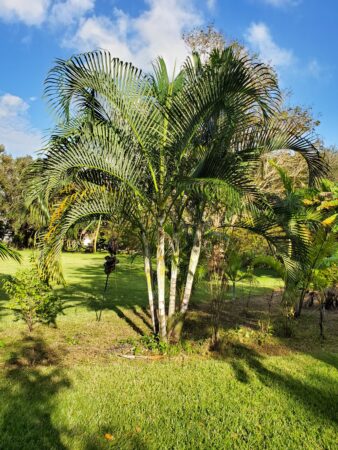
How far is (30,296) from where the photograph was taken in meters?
6.50

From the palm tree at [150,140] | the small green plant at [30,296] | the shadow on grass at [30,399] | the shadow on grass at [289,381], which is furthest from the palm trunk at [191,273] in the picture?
the small green plant at [30,296]

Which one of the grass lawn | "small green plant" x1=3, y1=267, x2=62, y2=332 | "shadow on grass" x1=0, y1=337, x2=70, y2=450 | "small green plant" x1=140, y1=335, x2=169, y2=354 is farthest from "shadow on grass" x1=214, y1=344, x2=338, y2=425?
"small green plant" x1=3, y1=267, x2=62, y2=332

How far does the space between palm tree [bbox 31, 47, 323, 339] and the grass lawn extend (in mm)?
1215

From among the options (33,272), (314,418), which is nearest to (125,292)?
(33,272)

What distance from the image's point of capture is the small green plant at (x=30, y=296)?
21.0ft

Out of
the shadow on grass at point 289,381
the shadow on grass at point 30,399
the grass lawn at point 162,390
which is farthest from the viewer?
the shadow on grass at point 289,381

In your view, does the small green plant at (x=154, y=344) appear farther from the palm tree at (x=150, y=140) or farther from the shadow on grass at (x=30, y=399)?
the shadow on grass at (x=30, y=399)

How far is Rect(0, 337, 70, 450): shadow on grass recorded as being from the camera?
3.11 meters

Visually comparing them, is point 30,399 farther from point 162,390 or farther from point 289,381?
point 289,381

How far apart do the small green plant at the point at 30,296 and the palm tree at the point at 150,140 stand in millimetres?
1113

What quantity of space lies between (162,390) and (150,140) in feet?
11.6

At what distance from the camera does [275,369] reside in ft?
17.3

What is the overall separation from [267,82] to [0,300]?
8299 mm

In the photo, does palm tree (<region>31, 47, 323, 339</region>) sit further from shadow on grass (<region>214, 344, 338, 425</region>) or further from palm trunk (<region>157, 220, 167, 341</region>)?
shadow on grass (<region>214, 344, 338, 425</region>)
